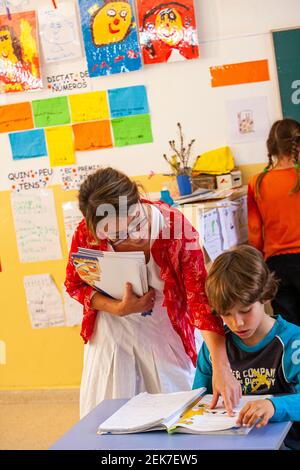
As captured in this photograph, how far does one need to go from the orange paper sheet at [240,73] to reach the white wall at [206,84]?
0.03m

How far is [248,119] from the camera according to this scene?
400 cm

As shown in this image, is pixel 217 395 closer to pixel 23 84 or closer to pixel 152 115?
pixel 152 115

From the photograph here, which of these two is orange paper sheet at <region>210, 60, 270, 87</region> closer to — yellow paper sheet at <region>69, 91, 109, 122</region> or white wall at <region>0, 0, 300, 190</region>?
white wall at <region>0, 0, 300, 190</region>

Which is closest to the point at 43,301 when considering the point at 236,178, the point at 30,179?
the point at 30,179

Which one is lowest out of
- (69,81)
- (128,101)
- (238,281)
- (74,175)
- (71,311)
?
(71,311)

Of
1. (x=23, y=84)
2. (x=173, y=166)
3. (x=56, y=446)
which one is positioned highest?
(x=23, y=84)

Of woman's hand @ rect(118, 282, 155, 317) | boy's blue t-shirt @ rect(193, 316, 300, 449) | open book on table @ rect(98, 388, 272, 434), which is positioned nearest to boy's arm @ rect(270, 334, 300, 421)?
boy's blue t-shirt @ rect(193, 316, 300, 449)

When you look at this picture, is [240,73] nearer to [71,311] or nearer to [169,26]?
[169,26]

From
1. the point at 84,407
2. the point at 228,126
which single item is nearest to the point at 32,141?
the point at 228,126

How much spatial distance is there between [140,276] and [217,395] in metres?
0.56

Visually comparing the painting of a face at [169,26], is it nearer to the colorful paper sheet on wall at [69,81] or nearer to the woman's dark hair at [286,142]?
the colorful paper sheet on wall at [69,81]

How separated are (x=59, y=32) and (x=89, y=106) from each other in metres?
0.44

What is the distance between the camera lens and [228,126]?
405 cm

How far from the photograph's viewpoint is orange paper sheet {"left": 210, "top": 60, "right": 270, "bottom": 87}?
3.95 metres
